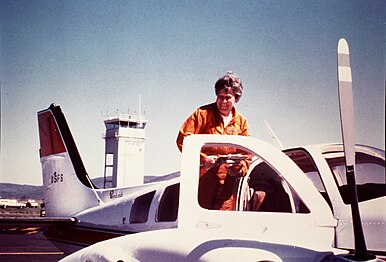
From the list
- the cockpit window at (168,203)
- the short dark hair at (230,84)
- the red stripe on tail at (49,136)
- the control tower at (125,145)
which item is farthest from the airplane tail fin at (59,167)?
the control tower at (125,145)

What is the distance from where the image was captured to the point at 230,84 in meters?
3.27

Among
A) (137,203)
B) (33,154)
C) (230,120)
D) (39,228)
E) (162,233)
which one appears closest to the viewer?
(162,233)

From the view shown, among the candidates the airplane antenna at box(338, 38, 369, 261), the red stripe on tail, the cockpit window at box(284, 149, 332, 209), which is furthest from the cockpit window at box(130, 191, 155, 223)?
the red stripe on tail

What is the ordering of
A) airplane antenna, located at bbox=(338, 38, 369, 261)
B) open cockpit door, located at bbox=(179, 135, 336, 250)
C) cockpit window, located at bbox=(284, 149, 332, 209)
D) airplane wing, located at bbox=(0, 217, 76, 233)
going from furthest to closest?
airplane wing, located at bbox=(0, 217, 76, 233)
cockpit window, located at bbox=(284, 149, 332, 209)
open cockpit door, located at bbox=(179, 135, 336, 250)
airplane antenna, located at bbox=(338, 38, 369, 261)

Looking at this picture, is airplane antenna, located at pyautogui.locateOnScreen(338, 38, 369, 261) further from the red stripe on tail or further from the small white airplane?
the red stripe on tail

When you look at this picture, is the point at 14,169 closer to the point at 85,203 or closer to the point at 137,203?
the point at 137,203

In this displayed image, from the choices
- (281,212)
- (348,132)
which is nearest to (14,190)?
(281,212)

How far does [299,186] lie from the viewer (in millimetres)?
2775

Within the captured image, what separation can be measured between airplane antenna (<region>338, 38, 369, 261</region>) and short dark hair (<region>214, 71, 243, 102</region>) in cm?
95

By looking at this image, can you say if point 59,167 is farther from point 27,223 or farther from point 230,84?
point 230,84

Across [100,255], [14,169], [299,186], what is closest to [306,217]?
[299,186]

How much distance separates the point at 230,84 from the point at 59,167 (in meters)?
4.65

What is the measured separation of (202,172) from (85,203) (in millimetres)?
3899

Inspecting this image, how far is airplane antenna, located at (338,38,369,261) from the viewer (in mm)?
2287
